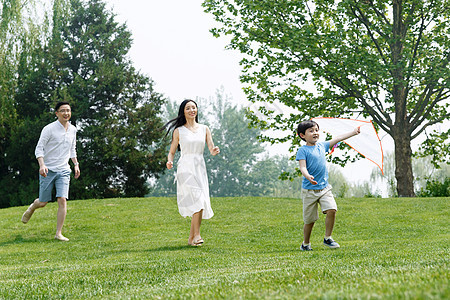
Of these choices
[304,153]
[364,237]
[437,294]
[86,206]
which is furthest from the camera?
[86,206]

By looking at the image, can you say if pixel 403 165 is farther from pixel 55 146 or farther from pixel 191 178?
pixel 55 146

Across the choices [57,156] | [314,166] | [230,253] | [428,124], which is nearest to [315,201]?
[314,166]

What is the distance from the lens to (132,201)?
1672 cm

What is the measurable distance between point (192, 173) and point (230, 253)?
5.17ft

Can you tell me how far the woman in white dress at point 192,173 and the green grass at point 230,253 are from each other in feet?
1.99

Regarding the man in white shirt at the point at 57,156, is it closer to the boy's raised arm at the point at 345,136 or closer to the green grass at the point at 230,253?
the green grass at the point at 230,253

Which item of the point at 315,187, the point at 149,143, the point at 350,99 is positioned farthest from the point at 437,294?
the point at 149,143

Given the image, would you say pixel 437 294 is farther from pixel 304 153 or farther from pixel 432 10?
pixel 432 10

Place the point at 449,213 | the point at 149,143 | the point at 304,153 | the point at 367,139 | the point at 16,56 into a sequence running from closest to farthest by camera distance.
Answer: the point at 304,153 < the point at 367,139 < the point at 449,213 < the point at 16,56 < the point at 149,143

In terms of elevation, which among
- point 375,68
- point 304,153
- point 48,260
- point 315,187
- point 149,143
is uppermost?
point 375,68

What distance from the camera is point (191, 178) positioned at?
8.25 metres

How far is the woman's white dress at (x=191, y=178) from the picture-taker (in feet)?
27.0

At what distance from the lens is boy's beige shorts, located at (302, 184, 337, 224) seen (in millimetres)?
7074

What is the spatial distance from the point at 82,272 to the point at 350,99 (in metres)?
18.0
